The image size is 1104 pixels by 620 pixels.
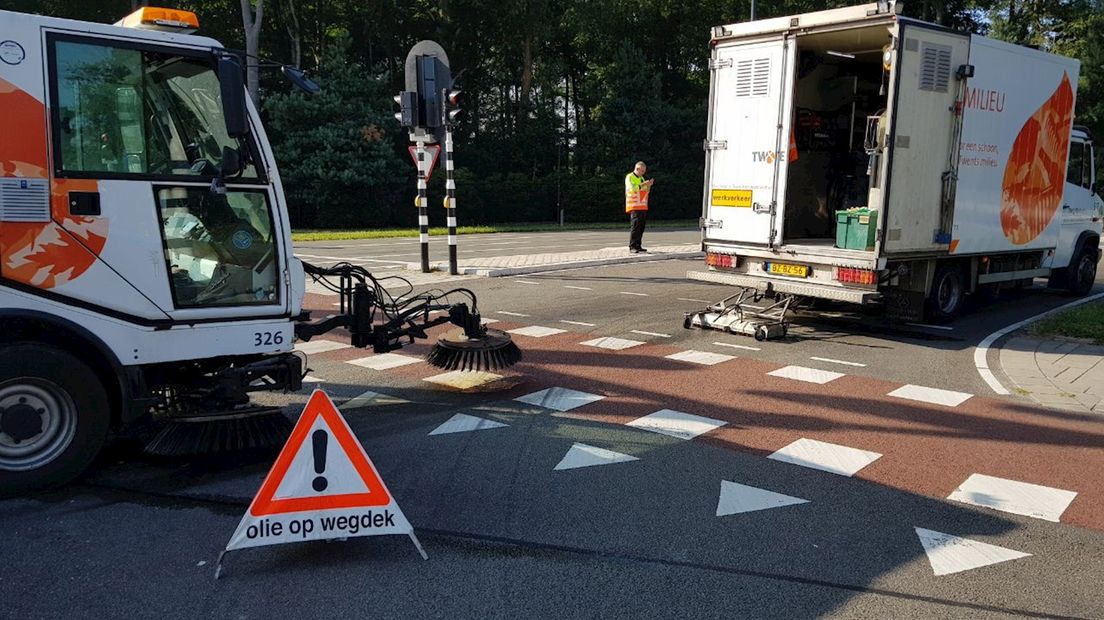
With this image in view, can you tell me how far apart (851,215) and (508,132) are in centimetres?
3147

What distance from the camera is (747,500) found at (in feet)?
15.6

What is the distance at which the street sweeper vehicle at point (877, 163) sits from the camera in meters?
9.16

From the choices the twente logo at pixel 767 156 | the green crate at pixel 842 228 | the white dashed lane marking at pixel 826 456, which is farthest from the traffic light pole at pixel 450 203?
the white dashed lane marking at pixel 826 456

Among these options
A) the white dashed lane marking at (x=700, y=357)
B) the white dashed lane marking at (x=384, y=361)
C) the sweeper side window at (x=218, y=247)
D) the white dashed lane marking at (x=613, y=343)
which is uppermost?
the sweeper side window at (x=218, y=247)

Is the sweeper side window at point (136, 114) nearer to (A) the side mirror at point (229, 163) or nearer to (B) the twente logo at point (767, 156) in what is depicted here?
(A) the side mirror at point (229, 163)

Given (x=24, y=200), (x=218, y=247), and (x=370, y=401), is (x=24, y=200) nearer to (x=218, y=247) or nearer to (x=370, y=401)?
(x=218, y=247)

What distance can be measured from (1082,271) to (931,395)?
27.6 ft

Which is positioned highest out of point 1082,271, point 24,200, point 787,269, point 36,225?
point 24,200

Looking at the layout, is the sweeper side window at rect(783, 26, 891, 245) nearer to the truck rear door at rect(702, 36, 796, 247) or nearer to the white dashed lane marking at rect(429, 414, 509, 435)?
the truck rear door at rect(702, 36, 796, 247)

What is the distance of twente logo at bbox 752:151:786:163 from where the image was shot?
983cm

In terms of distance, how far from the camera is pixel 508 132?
39406 millimetres

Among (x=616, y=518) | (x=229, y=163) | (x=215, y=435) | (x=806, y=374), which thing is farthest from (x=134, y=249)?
(x=806, y=374)

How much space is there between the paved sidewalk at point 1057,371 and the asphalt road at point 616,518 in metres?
0.40

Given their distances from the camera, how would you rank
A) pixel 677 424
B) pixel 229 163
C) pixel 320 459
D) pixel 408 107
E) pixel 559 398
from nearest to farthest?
pixel 320 459, pixel 229 163, pixel 677 424, pixel 559 398, pixel 408 107
